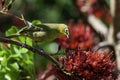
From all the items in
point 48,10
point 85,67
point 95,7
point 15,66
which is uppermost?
point 48,10

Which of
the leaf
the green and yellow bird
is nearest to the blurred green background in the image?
the leaf

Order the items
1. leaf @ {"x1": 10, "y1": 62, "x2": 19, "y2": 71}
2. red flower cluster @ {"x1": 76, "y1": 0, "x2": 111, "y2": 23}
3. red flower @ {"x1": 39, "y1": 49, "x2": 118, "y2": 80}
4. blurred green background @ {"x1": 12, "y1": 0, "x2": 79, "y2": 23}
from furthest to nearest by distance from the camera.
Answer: blurred green background @ {"x1": 12, "y1": 0, "x2": 79, "y2": 23}, red flower cluster @ {"x1": 76, "y1": 0, "x2": 111, "y2": 23}, leaf @ {"x1": 10, "y1": 62, "x2": 19, "y2": 71}, red flower @ {"x1": 39, "y1": 49, "x2": 118, "y2": 80}

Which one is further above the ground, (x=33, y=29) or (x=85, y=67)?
(x=33, y=29)

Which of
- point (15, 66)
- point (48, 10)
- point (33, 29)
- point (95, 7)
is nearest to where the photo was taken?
point (33, 29)

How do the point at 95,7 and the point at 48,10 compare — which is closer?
the point at 95,7

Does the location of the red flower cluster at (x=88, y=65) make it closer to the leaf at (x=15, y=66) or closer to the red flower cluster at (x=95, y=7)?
the leaf at (x=15, y=66)

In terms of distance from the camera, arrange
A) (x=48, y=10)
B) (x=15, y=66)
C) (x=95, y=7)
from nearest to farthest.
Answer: (x=15, y=66) → (x=95, y=7) → (x=48, y=10)

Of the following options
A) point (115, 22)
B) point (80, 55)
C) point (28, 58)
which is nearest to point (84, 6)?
point (115, 22)

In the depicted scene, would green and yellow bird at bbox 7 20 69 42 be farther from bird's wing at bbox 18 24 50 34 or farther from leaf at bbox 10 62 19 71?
leaf at bbox 10 62 19 71

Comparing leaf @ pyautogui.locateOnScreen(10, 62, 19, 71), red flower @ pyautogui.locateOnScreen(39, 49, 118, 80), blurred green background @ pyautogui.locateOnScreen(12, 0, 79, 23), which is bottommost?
red flower @ pyautogui.locateOnScreen(39, 49, 118, 80)

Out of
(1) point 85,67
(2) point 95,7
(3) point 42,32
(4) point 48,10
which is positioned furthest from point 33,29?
(4) point 48,10

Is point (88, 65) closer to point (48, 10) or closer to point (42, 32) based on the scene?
point (42, 32)
